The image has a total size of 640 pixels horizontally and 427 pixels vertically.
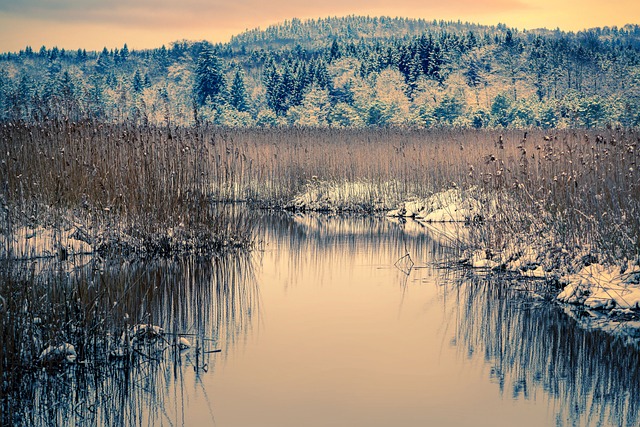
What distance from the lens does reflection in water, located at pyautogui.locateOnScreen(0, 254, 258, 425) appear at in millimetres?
5441

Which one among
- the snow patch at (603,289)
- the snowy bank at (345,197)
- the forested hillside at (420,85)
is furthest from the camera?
the forested hillside at (420,85)

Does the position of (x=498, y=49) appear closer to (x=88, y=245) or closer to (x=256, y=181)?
(x=256, y=181)

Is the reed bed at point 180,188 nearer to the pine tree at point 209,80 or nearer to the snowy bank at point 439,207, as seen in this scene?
the snowy bank at point 439,207

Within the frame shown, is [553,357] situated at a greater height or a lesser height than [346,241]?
lesser

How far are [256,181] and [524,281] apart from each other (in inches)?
469

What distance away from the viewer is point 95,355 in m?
6.35

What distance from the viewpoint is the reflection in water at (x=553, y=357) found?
228 inches

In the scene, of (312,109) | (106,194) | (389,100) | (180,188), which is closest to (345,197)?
(180,188)

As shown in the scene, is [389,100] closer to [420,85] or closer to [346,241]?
[420,85]

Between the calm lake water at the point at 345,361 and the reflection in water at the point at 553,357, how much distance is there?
17 mm

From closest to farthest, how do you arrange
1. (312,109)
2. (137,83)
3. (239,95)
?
(312,109) < (239,95) < (137,83)

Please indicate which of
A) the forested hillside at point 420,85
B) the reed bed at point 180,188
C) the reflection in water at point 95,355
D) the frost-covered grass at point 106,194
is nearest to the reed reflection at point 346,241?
the reed bed at point 180,188

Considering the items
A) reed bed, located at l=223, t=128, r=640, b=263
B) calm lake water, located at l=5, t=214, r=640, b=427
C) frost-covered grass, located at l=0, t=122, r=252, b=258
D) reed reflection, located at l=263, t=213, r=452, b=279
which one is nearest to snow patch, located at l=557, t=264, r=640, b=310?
reed bed, located at l=223, t=128, r=640, b=263

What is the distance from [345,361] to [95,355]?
6.98ft
